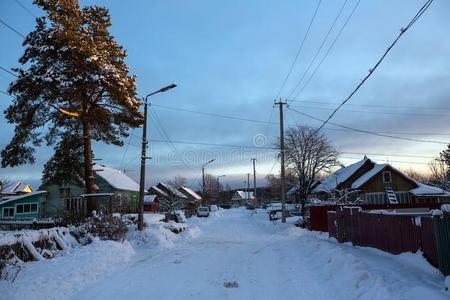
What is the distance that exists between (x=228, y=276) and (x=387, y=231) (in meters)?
5.43

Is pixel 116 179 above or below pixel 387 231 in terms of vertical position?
above

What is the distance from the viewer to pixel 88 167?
26.6m

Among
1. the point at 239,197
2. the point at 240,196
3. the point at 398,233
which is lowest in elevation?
the point at 398,233

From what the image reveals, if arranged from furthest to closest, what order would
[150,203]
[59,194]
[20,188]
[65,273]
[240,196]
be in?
1. [240,196]
2. [20,188]
3. [150,203]
4. [59,194]
5. [65,273]

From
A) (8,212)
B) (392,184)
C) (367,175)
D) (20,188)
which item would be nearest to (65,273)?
(8,212)

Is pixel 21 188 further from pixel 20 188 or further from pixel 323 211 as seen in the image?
pixel 323 211

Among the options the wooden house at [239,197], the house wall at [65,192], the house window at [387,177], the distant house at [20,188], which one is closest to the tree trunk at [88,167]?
the house wall at [65,192]

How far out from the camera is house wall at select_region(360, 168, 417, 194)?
51969 mm

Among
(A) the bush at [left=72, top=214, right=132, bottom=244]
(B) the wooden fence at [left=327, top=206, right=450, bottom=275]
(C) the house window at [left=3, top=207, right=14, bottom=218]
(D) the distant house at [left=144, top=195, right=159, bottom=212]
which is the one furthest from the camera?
(D) the distant house at [left=144, top=195, right=159, bottom=212]

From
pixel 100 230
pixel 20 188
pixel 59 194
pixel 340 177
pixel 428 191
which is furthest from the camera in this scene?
pixel 20 188

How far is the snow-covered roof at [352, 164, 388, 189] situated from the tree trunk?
35.1 metres

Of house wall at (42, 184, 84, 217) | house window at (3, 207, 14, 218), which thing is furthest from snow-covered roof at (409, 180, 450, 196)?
house window at (3, 207, 14, 218)

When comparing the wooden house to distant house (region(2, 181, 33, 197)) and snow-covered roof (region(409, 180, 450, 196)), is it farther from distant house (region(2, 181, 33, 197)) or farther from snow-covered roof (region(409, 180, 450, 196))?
snow-covered roof (region(409, 180, 450, 196))

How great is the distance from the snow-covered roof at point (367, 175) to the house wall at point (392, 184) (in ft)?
1.94
